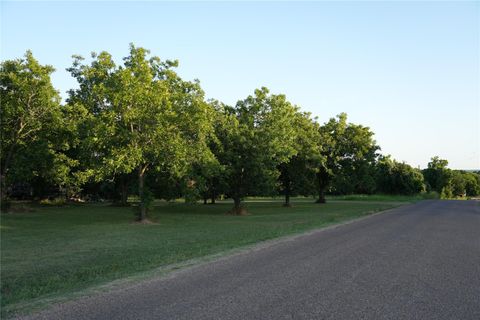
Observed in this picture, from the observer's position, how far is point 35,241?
1864cm

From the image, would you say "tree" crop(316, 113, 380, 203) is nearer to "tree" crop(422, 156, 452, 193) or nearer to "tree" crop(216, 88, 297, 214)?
"tree" crop(216, 88, 297, 214)

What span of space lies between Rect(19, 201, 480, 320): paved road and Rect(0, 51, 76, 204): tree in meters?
28.4

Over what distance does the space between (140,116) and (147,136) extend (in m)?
1.50

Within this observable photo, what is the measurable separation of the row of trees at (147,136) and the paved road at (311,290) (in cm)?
1604

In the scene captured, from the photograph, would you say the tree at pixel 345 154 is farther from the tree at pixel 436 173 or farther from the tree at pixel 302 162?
the tree at pixel 436 173

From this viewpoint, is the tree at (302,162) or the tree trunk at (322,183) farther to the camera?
the tree trunk at (322,183)

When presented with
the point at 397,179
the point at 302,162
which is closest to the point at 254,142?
the point at 302,162

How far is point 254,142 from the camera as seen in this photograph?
122 feet

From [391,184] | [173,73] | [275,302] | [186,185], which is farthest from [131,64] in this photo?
[391,184]

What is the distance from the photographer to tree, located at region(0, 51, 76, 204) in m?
35.8

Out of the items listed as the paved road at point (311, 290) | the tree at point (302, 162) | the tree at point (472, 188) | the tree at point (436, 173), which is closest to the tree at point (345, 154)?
the tree at point (302, 162)

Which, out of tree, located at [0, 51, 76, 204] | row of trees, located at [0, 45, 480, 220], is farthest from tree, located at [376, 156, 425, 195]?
tree, located at [0, 51, 76, 204]

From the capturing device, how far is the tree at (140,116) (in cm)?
2630

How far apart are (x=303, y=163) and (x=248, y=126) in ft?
43.2
